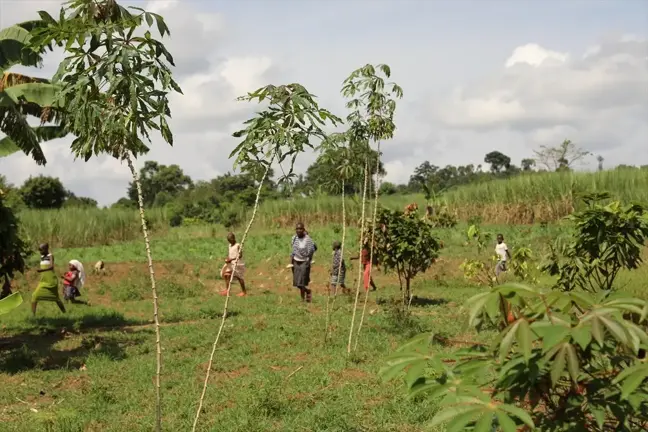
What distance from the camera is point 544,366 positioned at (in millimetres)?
2184

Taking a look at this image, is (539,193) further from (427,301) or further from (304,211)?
(427,301)

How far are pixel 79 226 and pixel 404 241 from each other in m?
18.7

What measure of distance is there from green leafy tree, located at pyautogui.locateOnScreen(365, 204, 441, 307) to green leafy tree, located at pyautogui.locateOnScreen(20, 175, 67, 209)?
33632 millimetres

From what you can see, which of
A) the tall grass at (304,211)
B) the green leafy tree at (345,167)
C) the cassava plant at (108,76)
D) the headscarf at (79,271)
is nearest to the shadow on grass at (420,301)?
the green leafy tree at (345,167)

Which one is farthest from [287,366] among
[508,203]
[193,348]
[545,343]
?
[508,203]

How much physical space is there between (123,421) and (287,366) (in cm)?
243

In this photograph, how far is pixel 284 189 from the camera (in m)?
5.20

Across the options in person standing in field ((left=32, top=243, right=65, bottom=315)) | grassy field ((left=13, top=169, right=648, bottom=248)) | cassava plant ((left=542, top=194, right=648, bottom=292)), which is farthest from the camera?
grassy field ((left=13, top=169, right=648, bottom=248))

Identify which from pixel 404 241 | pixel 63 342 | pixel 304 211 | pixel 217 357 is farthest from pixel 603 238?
pixel 304 211

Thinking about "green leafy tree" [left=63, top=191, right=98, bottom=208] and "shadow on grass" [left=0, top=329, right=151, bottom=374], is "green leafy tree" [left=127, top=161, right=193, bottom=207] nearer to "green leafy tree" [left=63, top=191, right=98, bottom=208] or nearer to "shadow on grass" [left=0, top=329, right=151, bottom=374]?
"green leafy tree" [left=63, top=191, right=98, bottom=208]

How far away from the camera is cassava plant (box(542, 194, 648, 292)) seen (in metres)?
6.82

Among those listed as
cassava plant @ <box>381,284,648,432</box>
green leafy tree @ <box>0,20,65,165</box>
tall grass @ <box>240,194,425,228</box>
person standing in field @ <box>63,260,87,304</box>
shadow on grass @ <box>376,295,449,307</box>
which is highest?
green leafy tree @ <box>0,20,65,165</box>

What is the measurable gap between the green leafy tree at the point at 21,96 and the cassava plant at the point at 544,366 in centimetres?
844

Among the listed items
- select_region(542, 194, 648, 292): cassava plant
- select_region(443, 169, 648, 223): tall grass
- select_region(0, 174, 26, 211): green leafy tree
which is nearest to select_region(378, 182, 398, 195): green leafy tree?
select_region(443, 169, 648, 223): tall grass
